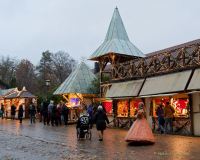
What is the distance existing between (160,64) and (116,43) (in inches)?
306

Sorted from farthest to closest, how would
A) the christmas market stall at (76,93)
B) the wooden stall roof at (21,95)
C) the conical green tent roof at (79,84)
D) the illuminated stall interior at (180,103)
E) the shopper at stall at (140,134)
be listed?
the wooden stall roof at (21,95), the conical green tent roof at (79,84), the christmas market stall at (76,93), the illuminated stall interior at (180,103), the shopper at stall at (140,134)

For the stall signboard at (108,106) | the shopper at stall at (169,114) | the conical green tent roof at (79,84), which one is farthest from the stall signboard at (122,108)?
the conical green tent roof at (79,84)

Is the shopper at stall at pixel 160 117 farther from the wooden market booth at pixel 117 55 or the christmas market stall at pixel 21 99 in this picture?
the christmas market stall at pixel 21 99

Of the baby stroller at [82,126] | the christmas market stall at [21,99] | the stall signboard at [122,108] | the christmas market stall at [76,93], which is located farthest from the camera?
the christmas market stall at [21,99]

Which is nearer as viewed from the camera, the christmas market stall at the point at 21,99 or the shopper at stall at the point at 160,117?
the shopper at stall at the point at 160,117

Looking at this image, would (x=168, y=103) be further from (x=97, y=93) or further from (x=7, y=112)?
(x=7, y=112)

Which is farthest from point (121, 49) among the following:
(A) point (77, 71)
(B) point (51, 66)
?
(B) point (51, 66)

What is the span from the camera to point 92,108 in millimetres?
30688

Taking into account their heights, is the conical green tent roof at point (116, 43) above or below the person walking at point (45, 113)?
above

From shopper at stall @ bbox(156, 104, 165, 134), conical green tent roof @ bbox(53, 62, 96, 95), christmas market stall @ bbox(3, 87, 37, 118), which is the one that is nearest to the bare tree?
christmas market stall @ bbox(3, 87, 37, 118)

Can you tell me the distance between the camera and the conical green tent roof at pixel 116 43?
32469mm

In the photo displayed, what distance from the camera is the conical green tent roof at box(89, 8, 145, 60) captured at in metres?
32.5

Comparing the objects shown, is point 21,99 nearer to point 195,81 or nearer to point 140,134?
point 195,81

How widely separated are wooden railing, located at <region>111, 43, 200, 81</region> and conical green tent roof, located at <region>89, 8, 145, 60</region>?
147 cm
